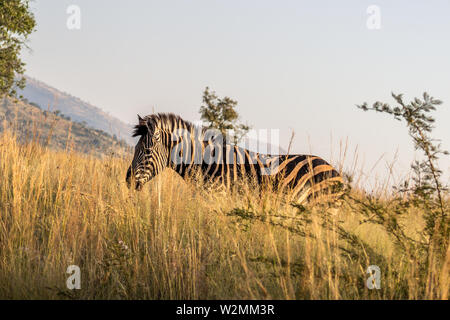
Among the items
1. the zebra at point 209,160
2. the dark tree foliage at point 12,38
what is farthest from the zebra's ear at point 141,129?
the dark tree foliage at point 12,38

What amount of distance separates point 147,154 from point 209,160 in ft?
4.65

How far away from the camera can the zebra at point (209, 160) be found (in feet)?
22.1

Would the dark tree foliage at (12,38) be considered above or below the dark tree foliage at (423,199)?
above

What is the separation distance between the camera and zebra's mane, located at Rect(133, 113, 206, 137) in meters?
6.87

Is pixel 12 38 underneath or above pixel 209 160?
above

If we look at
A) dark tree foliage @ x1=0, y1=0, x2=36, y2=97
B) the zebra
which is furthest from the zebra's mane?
dark tree foliage @ x1=0, y1=0, x2=36, y2=97

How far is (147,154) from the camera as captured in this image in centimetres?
661

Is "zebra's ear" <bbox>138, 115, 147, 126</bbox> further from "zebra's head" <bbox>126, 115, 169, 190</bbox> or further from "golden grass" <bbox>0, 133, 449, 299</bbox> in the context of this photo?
"golden grass" <bbox>0, 133, 449, 299</bbox>

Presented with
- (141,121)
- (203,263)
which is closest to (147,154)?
(141,121)

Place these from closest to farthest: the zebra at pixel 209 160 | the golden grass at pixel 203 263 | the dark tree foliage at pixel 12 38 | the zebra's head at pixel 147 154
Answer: the golden grass at pixel 203 263, the zebra's head at pixel 147 154, the zebra at pixel 209 160, the dark tree foliage at pixel 12 38

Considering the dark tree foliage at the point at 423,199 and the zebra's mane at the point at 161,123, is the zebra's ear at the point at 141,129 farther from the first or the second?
the dark tree foliage at the point at 423,199

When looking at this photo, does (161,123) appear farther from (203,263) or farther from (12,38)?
(12,38)
